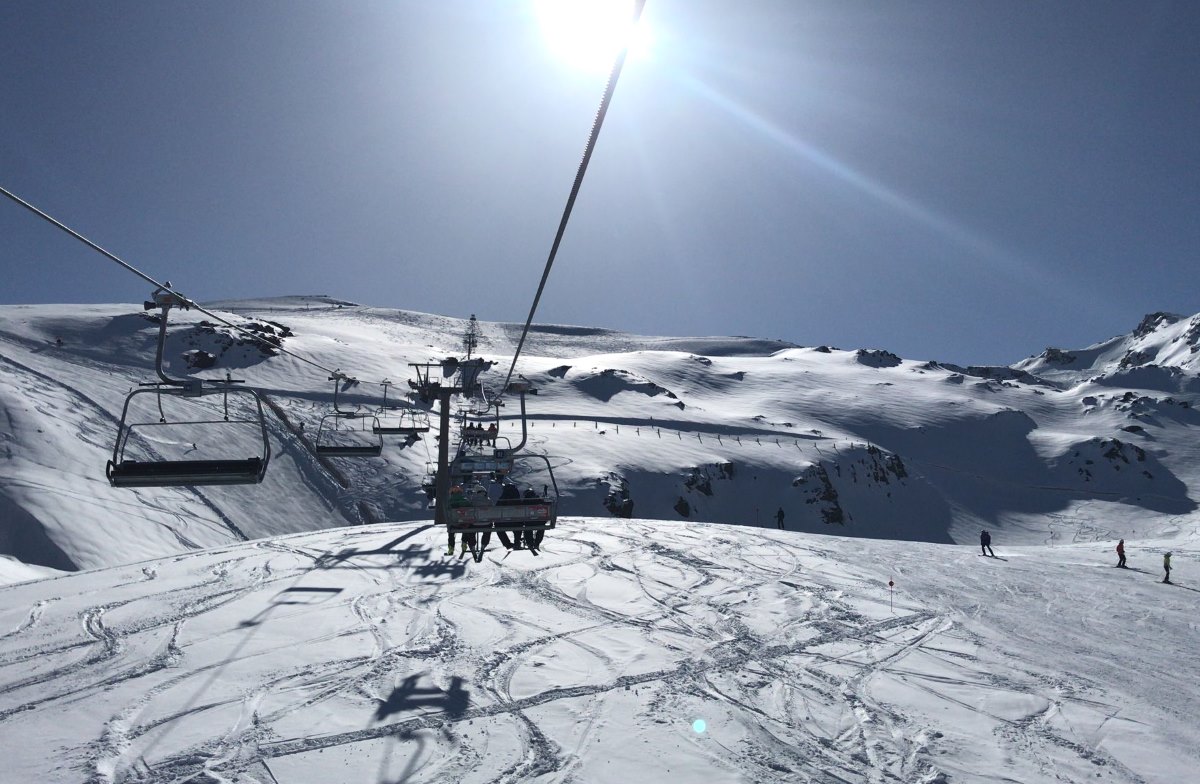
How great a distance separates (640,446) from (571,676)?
4159cm

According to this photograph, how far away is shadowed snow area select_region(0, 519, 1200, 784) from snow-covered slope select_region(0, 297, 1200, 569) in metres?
11.0

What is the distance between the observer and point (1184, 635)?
15891mm

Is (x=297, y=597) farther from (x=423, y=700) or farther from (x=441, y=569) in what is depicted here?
(x=423, y=700)

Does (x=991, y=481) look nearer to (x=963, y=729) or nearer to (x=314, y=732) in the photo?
(x=963, y=729)

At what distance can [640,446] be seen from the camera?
52.0 metres

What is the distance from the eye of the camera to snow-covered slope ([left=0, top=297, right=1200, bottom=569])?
2683cm

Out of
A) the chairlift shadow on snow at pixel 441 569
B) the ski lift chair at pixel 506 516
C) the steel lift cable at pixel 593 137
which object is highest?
the steel lift cable at pixel 593 137

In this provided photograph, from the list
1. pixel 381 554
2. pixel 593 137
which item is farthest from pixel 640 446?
pixel 593 137

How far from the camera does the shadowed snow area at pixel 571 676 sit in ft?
26.4

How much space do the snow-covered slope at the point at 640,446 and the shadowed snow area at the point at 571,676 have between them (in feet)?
36.1

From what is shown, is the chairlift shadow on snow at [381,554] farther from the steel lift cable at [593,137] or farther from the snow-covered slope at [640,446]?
the steel lift cable at [593,137]

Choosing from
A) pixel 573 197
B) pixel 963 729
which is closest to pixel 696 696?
pixel 963 729

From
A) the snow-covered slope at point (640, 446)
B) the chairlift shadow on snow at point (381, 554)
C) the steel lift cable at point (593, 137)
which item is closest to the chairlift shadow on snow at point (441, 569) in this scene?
the chairlift shadow on snow at point (381, 554)

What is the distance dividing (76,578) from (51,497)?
894 centimetres
